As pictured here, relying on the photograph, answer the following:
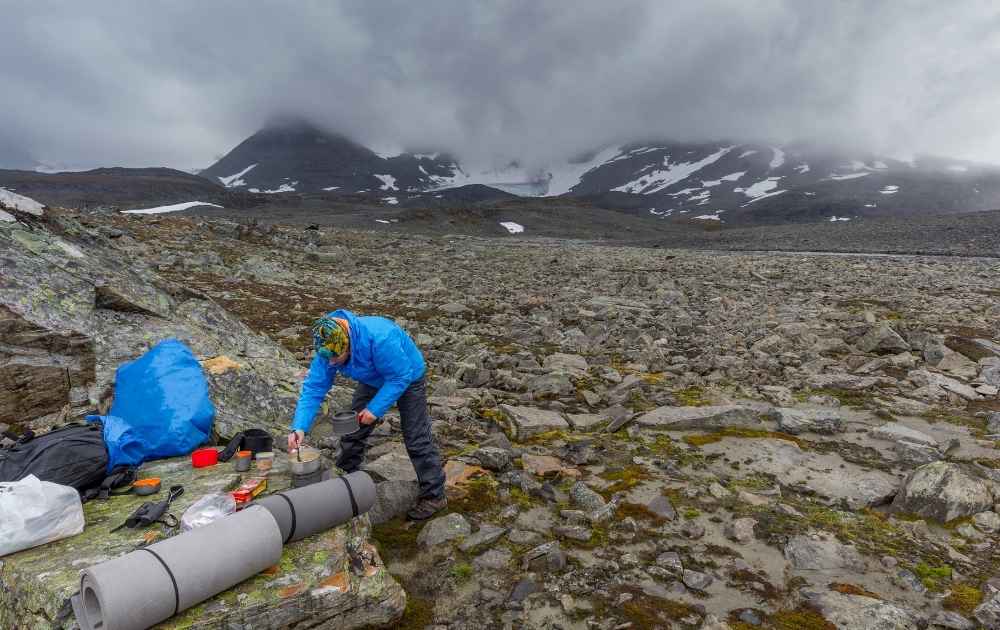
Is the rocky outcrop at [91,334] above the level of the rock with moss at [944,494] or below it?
above

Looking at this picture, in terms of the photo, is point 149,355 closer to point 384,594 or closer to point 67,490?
point 67,490

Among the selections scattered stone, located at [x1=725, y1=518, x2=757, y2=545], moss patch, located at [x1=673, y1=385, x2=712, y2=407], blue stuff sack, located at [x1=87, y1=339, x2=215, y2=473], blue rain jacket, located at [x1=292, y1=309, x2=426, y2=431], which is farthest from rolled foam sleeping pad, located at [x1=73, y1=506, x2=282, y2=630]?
moss patch, located at [x1=673, y1=385, x2=712, y2=407]

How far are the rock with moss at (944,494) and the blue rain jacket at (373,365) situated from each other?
5.34 m

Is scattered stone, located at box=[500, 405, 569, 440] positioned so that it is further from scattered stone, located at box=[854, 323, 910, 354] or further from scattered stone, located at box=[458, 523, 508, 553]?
scattered stone, located at box=[854, 323, 910, 354]

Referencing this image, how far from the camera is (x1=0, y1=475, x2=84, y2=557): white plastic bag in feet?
12.5

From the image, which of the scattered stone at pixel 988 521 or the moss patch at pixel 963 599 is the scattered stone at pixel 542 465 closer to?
the moss patch at pixel 963 599

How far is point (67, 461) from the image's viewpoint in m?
4.71

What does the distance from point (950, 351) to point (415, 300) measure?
1438cm

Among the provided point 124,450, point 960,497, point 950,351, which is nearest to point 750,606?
point 960,497

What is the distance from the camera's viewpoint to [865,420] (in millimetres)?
7859

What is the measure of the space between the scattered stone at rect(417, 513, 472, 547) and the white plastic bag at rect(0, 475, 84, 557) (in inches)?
111

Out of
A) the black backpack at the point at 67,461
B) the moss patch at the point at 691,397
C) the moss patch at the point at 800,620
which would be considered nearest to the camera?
the moss patch at the point at 800,620

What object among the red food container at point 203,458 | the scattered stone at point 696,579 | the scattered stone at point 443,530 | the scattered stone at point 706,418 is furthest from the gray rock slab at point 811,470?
the red food container at point 203,458

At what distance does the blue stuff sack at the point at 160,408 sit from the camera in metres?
5.64
